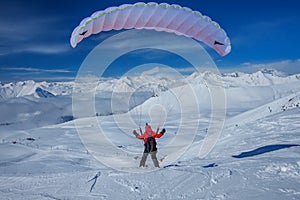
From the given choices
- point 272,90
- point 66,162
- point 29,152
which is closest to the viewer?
point 66,162

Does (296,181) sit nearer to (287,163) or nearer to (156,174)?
(287,163)

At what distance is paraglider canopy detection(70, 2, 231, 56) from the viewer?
8109 mm

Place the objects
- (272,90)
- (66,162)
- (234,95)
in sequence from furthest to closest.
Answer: (272,90)
(234,95)
(66,162)

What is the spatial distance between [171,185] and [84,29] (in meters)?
5.70

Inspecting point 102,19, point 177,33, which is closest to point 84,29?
point 102,19

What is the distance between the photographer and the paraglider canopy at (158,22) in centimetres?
811

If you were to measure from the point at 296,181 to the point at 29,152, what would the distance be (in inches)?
636

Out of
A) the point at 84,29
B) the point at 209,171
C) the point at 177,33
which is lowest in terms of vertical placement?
the point at 209,171

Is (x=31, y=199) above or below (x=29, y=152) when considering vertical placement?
below

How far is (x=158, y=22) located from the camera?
353 inches

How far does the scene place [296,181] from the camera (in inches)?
213

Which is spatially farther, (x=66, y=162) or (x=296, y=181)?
(x=66, y=162)

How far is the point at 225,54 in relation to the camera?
9344mm

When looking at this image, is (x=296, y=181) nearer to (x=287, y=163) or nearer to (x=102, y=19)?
(x=287, y=163)
